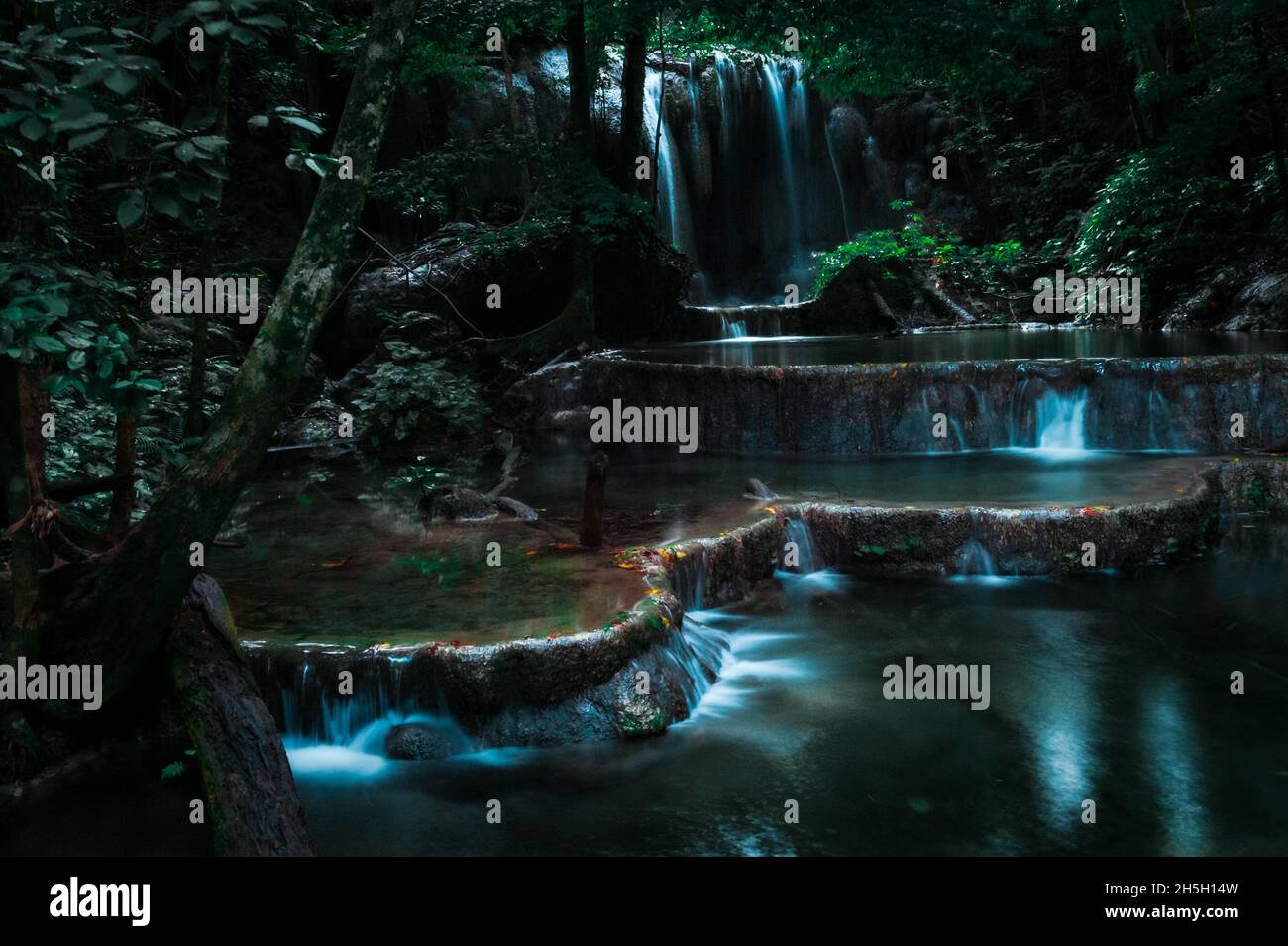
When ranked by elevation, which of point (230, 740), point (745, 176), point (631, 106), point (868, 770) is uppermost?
point (745, 176)

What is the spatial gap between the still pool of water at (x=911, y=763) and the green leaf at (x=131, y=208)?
2800 mm

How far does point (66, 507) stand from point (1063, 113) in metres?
24.4

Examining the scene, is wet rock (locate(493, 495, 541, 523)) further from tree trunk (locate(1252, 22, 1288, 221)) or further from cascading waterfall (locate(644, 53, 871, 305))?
cascading waterfall (locate(644, 53, 871, 305))

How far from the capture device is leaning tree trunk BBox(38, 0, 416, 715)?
3959 millimetres

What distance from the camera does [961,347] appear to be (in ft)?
47.4

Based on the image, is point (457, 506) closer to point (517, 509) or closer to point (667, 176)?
point (517, 509)

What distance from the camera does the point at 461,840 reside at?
446 centimetres

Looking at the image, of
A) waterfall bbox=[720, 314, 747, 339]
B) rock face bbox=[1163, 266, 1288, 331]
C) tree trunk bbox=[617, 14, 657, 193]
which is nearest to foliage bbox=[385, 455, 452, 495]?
tree trunk bbox=[617, 14, 657, 193]

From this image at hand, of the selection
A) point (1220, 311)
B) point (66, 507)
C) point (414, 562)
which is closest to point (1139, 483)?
point (414, 562)

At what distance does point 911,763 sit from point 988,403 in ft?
23.7

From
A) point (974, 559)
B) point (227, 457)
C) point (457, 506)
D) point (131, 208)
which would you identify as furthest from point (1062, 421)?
point (131, 208)

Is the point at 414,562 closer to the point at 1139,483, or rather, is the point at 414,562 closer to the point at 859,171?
the point at 1139,483

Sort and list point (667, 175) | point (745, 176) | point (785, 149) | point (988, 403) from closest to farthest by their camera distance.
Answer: point (988, 403) → point (667, 175) → point (745, 176) → point (785, 149)

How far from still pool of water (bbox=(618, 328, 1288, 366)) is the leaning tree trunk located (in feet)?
27.7
